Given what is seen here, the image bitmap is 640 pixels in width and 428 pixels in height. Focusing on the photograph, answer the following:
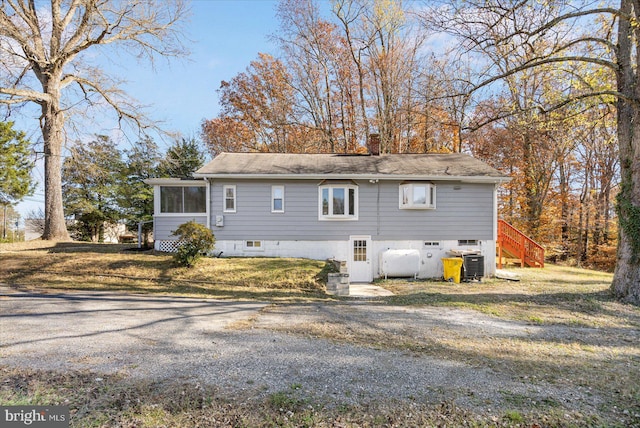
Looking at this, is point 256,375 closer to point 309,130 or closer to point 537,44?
point 537,44

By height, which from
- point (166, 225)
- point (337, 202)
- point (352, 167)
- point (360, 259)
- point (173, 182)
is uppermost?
point (352, 167)

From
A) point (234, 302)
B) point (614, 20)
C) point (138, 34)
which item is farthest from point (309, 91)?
point (234, 302)

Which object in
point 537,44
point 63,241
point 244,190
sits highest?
point 537,44

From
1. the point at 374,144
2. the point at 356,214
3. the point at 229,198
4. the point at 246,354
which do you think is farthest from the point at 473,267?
the point at 246,354

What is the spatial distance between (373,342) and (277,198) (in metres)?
8.58

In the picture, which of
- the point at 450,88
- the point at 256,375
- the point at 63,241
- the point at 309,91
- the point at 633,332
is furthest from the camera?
the point at 309,91

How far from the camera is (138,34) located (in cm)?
1520

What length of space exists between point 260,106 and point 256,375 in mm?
22769

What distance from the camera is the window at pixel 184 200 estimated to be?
1311 centimetres

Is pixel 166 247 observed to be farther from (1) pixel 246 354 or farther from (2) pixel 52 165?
(1) pixel 246 354

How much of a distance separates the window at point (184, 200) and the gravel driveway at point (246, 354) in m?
6.63

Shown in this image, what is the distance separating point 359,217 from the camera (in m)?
12.5

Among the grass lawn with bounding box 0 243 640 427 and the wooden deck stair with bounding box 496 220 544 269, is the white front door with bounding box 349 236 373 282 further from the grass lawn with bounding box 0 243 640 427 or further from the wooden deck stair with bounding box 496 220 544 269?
the wooden deck stair with bounding box 496 220 544 269

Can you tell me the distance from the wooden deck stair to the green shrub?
43.5 feet
